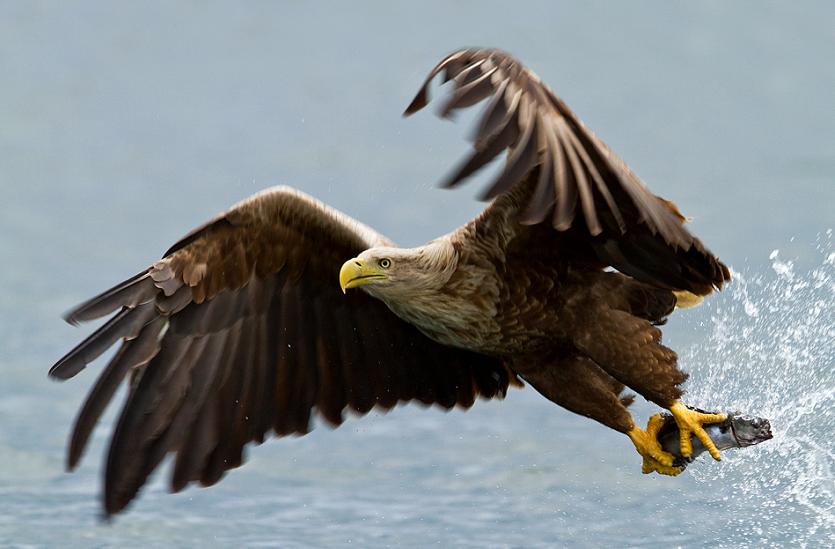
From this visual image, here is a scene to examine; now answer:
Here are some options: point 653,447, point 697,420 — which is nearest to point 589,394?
point 653,447

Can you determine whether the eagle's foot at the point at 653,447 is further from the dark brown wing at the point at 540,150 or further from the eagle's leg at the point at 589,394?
the dark brown wing at the point at 540,150

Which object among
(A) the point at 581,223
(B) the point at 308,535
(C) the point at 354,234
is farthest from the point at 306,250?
(B) the point at 308,535

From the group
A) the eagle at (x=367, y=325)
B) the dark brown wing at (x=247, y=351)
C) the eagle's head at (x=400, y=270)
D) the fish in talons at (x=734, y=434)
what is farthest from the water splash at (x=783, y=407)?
the eagle's head at (x=400, y=270)

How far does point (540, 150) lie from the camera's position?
666 centimetres

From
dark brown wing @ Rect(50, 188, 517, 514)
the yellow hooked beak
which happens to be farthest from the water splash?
the yellow hooked beak

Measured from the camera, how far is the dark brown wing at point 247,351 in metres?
8.34

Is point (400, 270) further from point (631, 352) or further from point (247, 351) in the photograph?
point (247, 351)

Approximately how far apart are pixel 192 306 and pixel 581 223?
1.97 metres

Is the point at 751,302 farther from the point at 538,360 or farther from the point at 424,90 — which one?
the point at 424,90

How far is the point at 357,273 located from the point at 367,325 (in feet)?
3.46

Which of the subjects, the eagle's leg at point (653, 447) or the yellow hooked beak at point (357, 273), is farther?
the eagle's leg at point (653, 447)

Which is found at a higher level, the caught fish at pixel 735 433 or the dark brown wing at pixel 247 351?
the dark brown wing at pixel 247 351

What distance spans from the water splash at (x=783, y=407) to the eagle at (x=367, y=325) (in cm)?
116

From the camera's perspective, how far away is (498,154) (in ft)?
21.4
